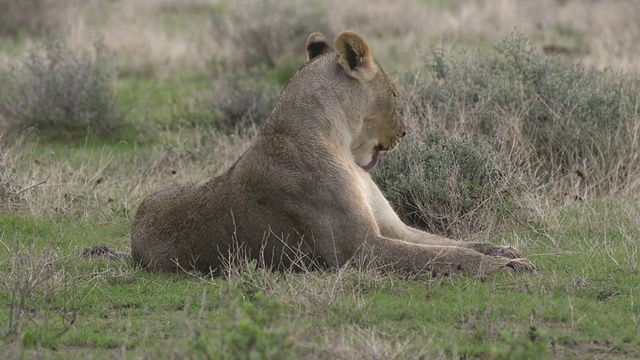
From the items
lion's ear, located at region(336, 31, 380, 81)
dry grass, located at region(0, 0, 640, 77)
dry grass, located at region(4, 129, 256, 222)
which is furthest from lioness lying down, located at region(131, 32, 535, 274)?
dry grass, located at region(0, 0, 640, 77)

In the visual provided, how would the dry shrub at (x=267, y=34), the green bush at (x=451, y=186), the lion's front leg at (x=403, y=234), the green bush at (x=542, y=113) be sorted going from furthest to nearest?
the dry shrub at (x=267, y=34)
the green bush at (x=542, y=113)
the green bush at (x=451, y=186)
the lion's front leg at (x=403, y=234)

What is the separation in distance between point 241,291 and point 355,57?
1681 millimetres

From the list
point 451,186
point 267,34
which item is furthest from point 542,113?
point 267,34

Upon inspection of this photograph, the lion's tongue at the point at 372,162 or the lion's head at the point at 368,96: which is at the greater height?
the lion's head at the point at 368,96

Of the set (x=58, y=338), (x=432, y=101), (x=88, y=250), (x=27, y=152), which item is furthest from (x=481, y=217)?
(x=27, y=152)

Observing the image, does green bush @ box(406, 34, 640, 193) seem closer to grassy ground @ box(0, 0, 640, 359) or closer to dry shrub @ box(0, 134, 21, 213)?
grassy ground @ box(0, 0, 640, 359)

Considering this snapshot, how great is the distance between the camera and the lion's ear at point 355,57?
6.79 meters

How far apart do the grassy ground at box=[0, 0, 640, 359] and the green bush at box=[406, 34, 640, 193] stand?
0.75 metres

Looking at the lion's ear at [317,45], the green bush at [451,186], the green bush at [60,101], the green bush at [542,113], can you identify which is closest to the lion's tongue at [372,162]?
the lion's ear at [317,45]

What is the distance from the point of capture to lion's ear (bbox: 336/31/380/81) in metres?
6.79

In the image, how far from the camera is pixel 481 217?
26.2 feet

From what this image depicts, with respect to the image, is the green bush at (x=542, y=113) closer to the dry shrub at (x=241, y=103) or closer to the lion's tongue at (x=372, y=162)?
the lion's tongue at (x=372, y=162)

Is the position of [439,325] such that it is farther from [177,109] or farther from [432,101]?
[177,109]

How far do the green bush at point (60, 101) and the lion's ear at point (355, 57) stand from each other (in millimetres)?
5539
